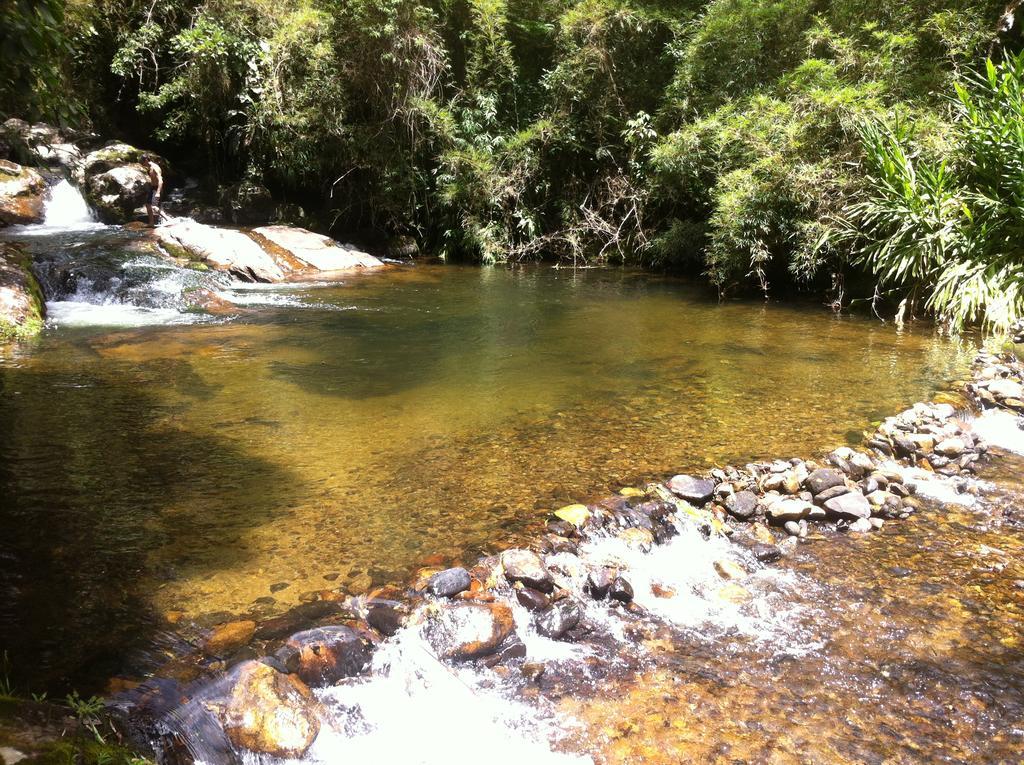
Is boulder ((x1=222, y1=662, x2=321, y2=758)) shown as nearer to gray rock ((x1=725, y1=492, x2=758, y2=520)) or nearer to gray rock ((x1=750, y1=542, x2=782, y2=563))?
gray rock ((x1=750, y1=542, x2=782, y2=563))

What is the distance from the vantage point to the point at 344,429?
5703 millimetres

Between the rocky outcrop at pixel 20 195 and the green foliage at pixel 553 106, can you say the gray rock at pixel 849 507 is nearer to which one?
the green foliage at pixel 553 106

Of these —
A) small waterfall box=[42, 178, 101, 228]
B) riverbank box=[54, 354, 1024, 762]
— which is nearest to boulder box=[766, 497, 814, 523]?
riverbank box=[54, 354, 1024, 762]

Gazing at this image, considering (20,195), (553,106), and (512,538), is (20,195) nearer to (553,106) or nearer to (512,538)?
(553,106)

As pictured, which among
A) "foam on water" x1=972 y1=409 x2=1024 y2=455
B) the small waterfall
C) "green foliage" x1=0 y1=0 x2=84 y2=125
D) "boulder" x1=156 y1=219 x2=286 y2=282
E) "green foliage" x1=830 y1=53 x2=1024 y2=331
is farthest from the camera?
the small waterfall

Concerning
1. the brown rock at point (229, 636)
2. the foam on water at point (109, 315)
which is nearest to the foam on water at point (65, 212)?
the foam on water at point (109, 315)

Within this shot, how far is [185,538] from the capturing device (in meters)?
3.90

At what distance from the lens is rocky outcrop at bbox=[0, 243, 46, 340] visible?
27.9ft

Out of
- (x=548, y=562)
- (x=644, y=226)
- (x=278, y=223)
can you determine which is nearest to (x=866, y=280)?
(x=644, y=226)

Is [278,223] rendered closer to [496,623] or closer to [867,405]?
[867,405]

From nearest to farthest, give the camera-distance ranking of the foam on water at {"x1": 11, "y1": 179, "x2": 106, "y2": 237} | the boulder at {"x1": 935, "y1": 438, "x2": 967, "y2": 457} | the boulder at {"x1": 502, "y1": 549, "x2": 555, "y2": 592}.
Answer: the boulder at {"x1": 502, "y1": 549, "x2": 555, "y2": 592} < the boulder at {"x1": 935, "y1": 438, "x2": 967, "y2": 457} < the foam on water at {"x1": 11, "y1": 179, "x2": 106, "y2": 237}

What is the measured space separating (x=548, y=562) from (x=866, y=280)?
9.62m

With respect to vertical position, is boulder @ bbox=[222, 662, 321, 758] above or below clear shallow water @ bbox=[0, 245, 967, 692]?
below

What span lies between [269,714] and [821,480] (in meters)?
3.78
